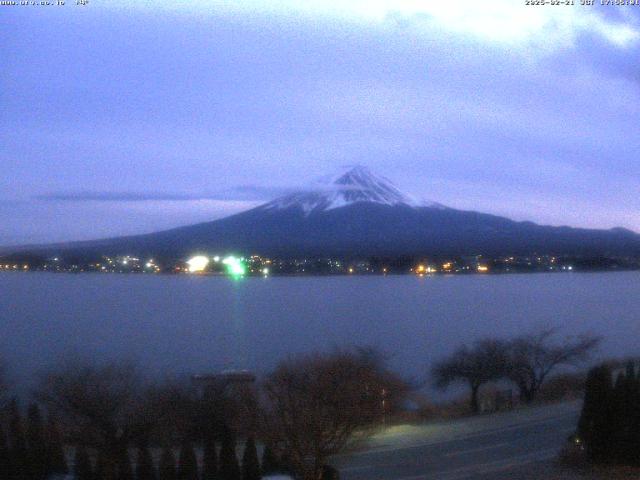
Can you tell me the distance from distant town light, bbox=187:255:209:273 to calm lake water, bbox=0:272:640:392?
2.31ft

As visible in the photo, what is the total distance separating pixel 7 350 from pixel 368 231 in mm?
25541

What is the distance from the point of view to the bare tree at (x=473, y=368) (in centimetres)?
1747

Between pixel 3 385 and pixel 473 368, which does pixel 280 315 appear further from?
pixel 3 385

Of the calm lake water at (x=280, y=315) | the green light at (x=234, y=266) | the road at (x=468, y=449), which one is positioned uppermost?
the green light at (x=234, y=266)

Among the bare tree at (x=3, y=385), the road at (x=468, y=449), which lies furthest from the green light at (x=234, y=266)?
the bare tree at (x=3, y=385)

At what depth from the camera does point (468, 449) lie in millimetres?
11680

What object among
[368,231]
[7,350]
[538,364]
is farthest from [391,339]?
[368,231]

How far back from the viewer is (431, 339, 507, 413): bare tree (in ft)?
57.3

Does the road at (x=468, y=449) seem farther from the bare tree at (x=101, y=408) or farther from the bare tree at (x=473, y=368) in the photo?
the bare tree at (x=101, y=408)

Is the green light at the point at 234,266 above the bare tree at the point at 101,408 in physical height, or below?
above

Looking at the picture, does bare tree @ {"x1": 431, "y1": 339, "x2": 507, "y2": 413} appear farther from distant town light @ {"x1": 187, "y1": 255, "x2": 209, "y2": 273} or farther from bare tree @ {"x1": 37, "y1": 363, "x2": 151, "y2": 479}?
distant town light @ {"x1": 187, "y1": 255, "x2": 209, "y2": 273}

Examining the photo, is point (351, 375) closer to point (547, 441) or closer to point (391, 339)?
point (547, 441)

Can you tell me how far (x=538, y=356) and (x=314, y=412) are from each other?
11109mm

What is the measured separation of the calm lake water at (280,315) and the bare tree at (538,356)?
2097mm
